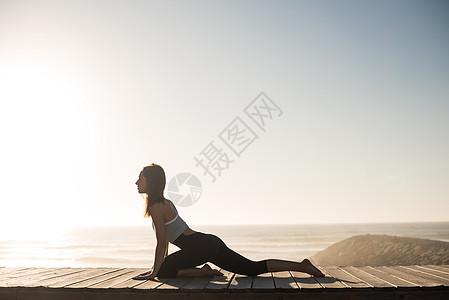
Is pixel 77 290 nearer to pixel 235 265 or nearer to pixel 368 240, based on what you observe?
pixel 235 265

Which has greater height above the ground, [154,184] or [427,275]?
[154,184]

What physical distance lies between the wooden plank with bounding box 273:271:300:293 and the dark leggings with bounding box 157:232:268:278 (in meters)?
0.25

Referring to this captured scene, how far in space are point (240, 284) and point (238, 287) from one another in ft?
0.74

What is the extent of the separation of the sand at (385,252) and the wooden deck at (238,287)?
13.1 meters

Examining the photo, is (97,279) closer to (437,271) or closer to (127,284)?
(127,284)

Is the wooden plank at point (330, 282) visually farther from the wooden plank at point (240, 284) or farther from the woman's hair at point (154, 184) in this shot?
the woman's hair at point (154, 184)

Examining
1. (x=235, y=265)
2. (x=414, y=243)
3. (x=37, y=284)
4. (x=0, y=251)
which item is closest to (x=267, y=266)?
(x=235, y=265)

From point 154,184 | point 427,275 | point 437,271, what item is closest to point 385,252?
point 437,271

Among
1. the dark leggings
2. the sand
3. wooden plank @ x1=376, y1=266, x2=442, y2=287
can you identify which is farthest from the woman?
the sand

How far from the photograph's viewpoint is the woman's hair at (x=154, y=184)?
16.0 ft

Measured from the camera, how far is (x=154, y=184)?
488 centimetres

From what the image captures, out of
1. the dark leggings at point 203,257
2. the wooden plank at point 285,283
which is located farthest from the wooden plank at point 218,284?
the wooden plank at point 285,283

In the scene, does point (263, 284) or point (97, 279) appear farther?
point (97, 279)

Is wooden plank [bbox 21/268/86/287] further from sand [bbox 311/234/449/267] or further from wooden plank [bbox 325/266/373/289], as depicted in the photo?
sand [bbox 311/234/449/267]
